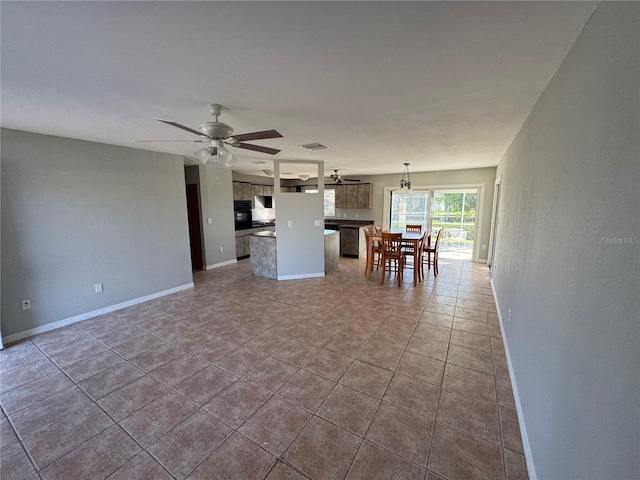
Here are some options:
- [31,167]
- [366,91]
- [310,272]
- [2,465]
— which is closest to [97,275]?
[31,167]

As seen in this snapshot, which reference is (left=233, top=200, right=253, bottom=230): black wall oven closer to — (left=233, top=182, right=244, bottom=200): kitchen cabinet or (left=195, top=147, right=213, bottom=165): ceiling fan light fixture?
(left=233, top=182, right=244, bottom=200): kitchen cabinet

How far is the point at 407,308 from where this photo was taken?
148 inches

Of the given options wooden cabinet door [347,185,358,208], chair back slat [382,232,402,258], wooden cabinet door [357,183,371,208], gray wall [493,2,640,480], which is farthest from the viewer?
wooden cabinet door [347,185,358,208]

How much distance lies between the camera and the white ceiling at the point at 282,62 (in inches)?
44.6

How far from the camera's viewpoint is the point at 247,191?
705 cm

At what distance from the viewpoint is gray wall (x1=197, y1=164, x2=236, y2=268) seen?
19.2ft

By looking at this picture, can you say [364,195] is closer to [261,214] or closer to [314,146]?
[261,214]

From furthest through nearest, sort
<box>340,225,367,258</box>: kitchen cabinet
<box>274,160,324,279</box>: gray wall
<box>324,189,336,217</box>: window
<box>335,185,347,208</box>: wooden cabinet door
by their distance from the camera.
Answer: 1. <box>324,189,336,217</box>: window
2. <box>335,185,347,208</box>: wooden cabinet door
3. <box>340,225,367,258</box>: kitchen cabinet
4. <box>274,160,324,279</box>: gray wall

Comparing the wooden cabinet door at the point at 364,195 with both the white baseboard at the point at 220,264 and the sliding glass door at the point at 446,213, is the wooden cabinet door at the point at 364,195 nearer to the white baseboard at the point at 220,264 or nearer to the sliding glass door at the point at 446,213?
the sliding glass door at the point at 446,213

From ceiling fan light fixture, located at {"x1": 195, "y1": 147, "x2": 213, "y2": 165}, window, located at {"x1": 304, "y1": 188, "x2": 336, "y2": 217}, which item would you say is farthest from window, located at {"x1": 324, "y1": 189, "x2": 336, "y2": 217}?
ceiling fan light fixture, located at {"x1": 195, "y1": 147, "x2": 213, "y2": 165}

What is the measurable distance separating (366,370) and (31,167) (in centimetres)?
425

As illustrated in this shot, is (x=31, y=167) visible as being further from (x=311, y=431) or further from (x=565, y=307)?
(x=565, y=307)

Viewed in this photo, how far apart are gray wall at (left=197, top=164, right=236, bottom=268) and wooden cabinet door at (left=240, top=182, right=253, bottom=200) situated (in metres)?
0.53

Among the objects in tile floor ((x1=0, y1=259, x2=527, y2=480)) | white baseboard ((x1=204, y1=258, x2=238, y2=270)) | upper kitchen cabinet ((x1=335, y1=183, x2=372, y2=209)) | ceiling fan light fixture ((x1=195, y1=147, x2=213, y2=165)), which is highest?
ceiling fan light fixture ((x1=195, y1=147, x2=213, y2=165))
